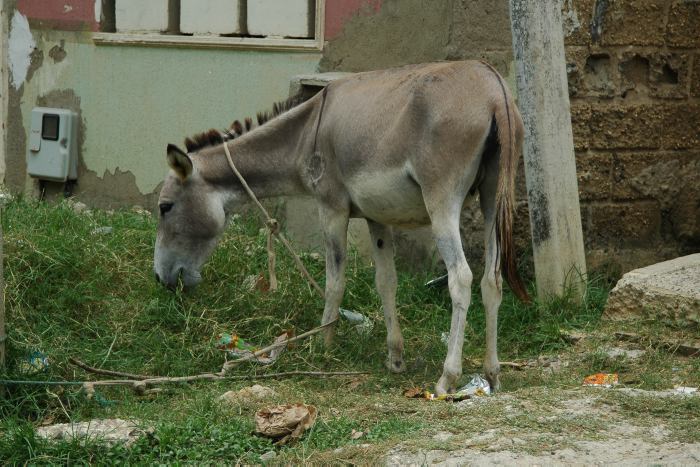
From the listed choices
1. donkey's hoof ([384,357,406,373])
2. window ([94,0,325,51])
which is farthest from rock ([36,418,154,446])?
window ([94,0,325,51])

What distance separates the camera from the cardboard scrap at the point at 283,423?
486cm

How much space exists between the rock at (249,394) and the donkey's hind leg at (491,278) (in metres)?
1.15

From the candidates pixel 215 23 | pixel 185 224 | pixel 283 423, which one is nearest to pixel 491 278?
pixel 283 423

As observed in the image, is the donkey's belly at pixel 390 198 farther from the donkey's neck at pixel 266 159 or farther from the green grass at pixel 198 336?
the green grass at pixel 198 336

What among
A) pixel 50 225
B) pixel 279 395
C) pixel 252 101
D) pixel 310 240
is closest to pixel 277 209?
pixel 310 240

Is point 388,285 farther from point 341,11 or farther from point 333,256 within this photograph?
point 341,11

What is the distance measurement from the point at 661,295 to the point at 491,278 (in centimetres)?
139

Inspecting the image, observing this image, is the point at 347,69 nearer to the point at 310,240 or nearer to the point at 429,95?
the point at 310,240

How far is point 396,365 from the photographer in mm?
6379

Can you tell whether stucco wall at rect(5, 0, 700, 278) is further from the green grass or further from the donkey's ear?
the donkey's ear

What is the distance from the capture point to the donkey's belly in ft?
19.2

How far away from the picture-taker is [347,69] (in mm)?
8273

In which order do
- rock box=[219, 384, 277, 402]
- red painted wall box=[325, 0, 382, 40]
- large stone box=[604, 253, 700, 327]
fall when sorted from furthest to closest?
red painted wall box=[325, 0, 382, 40] < large stone box=[604, 253, 700, 327] < rock box=[219, 384, 277, 402]

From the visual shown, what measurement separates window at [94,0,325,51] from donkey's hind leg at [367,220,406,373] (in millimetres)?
2384
